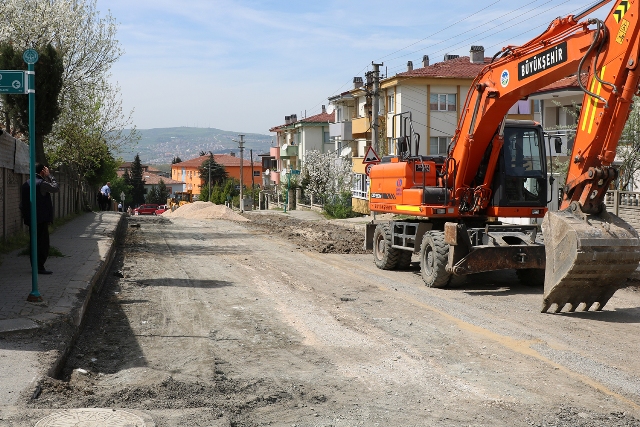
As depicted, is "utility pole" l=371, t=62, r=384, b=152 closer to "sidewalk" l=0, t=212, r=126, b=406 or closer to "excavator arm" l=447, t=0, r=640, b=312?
"sidewalk" l=0, t=212, r=126, b=406

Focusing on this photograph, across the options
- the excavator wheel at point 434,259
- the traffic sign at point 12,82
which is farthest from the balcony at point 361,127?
the traffic sign at point 12,82

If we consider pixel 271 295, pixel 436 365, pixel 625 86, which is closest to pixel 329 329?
pixel 436 365

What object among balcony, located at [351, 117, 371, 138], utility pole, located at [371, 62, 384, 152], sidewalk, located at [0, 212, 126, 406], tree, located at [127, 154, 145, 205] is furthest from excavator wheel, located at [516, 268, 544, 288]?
tree, located at [127, 154, 145, 205]

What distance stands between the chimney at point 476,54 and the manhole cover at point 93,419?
48.4 m

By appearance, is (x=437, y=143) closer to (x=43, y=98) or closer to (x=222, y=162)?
(x=43, y=98)

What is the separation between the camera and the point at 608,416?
607cm

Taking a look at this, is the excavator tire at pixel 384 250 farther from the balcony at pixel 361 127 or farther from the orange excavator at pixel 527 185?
the balcony at pixel 361 127

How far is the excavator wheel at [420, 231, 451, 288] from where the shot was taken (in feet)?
43.1

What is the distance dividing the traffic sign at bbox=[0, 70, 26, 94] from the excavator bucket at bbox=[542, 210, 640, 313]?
7.05 m

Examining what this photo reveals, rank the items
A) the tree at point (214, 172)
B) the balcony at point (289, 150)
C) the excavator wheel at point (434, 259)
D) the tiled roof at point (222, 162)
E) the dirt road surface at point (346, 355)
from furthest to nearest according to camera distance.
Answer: the tiled roof at point (222, 162), the tree at point (214, 172), the balcony at point (289, 150), the excavator wheel at point (434, 259), the dirt road surface at point (346, 355)

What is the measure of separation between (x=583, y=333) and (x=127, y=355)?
5433 millimetres

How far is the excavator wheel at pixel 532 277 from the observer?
13203 millimetres

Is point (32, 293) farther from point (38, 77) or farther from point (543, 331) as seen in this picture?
point (38, 77)

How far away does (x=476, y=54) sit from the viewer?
51.7 metres
